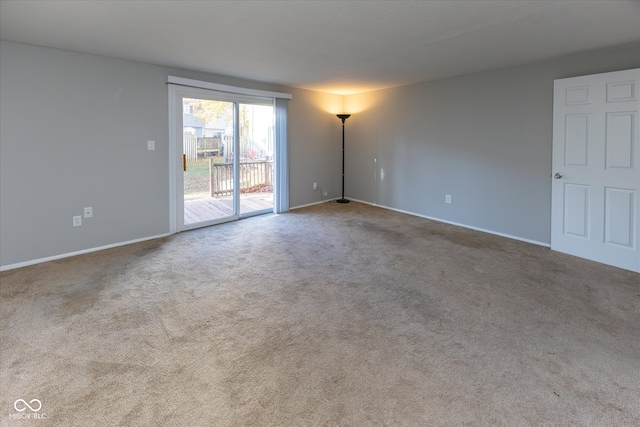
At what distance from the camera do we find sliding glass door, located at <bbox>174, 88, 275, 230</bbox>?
507cm

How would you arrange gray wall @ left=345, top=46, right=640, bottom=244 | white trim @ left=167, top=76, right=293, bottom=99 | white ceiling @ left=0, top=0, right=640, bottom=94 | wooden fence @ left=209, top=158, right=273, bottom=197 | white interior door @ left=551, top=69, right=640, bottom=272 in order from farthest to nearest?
wooden fence @ left=209, top=158, right=273, bottom=197, white trim @ left=167, top=76, right=293, bottom=99, gray wall @ left=345, top=46, right=640, bottom=244, white interior door @ left=551, top=69, right=640, bottom=272, white ceiling @ left=0, top=0, right=640, bottom=94

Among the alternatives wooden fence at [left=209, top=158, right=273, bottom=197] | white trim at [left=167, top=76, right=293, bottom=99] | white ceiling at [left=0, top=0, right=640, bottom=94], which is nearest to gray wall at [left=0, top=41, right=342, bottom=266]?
white trim at [left=167, top=76, right=293, bottom=99]

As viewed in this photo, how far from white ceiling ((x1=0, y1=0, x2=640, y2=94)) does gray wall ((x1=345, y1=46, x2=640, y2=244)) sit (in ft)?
0.98

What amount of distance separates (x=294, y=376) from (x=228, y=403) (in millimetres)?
384

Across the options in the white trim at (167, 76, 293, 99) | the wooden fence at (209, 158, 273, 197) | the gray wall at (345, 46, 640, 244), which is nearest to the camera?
the gray wall at (345, 46, 640, 244)

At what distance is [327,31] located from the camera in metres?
3.18

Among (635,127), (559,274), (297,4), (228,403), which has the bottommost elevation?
(228,403)

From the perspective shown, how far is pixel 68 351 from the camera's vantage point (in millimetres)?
2156

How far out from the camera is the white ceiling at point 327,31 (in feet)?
8.69

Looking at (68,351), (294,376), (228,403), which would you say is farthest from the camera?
(68,351)

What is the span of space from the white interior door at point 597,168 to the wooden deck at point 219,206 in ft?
14.9

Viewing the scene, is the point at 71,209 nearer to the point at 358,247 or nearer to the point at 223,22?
the point at 223,22

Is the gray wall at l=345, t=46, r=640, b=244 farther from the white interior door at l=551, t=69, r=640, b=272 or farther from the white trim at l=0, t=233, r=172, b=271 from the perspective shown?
the white trim at l=0, t=233, r=172, b=271

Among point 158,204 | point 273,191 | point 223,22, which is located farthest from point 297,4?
point 273,191
